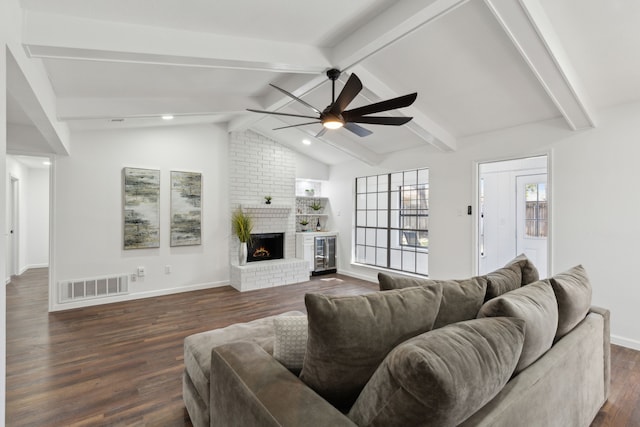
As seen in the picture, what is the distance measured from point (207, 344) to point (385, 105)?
88.1 inches

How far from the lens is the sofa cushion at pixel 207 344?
1677 millimetres

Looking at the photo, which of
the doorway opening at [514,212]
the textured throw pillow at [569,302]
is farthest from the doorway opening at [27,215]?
the doorway opening at [514,212]

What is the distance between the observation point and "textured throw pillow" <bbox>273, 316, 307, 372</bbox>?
4.49 feet

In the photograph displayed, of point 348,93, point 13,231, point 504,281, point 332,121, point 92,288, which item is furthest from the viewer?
point 13,231

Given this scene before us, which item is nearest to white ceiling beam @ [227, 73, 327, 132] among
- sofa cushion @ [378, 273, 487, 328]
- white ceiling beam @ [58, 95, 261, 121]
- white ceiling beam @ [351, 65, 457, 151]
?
white ceiling beam @ [58, 95, 261, 121]

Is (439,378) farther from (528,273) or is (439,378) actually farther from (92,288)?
(92,288)

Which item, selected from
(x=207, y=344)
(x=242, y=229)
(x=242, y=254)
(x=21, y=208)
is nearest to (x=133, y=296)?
(x=242, y=254)

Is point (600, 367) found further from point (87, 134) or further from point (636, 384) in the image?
point (87, 134)

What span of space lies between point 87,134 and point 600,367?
6019 millimetres

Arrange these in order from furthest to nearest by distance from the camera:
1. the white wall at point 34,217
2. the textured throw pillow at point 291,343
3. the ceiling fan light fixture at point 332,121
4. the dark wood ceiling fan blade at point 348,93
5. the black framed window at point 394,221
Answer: the white wall at point 34,217, the black framed window at point 394,221, the ceiling fan light fixture at point 332,121, the dark wood ceiling fan blade at point 348,93, the textured throw pillow at point 291,343

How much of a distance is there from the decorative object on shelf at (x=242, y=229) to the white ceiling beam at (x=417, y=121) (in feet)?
10.1

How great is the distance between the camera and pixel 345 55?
2756 millimetres

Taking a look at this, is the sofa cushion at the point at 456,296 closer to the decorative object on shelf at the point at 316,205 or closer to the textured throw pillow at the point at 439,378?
the textured throw pillow at the point at 439,378

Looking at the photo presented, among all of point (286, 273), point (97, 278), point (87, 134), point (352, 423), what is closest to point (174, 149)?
point (87, 134)
